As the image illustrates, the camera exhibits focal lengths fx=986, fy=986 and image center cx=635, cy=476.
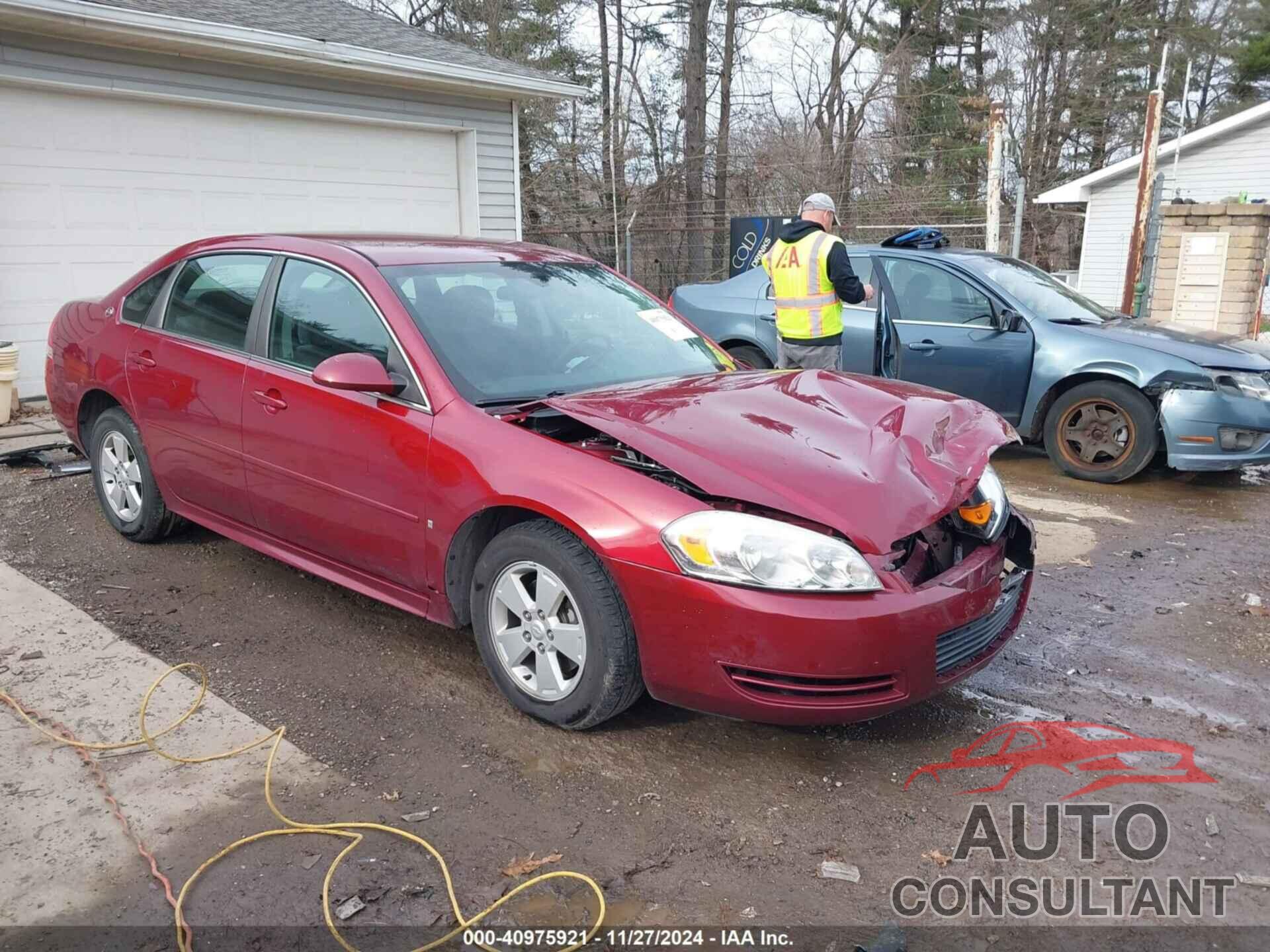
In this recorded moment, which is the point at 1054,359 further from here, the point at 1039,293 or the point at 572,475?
the point at 572,475

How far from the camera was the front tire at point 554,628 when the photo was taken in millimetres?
2963

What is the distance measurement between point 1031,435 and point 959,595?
179 inches

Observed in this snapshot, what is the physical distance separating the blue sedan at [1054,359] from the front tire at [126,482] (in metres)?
4.52

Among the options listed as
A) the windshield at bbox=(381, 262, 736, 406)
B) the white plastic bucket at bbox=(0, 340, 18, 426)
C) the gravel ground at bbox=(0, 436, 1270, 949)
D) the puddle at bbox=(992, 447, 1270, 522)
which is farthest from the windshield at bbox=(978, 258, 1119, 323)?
the white plastic bucket at bbox=(0, 340, 18, 426)

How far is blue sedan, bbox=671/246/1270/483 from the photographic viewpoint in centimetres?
629

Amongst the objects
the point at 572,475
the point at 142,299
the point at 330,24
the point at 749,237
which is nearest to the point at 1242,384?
the point at 572,475

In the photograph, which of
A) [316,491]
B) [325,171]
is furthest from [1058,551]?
[325,171]

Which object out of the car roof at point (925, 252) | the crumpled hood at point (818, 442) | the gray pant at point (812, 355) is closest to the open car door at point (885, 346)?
the gray pant at point (812, 355)

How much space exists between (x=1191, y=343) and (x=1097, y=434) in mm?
862

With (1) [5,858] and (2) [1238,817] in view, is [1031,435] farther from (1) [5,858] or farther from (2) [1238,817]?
(1) [5,858]

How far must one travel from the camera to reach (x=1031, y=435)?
23.1 ft

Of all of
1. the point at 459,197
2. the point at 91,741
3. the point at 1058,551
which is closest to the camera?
the point at 91,741

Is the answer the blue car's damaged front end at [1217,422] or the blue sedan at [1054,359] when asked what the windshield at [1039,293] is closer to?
the blue sedan at [1054,359]

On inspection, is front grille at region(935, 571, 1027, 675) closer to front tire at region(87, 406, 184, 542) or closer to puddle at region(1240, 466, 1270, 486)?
front tire at region(87, 406, 184, 542)
